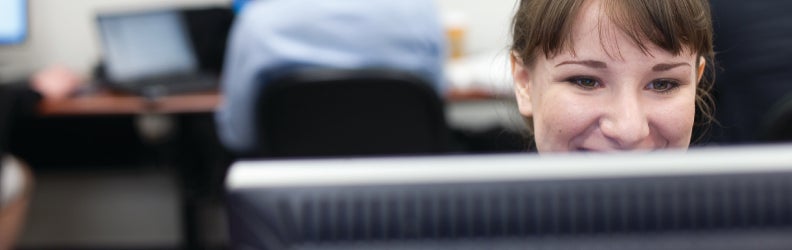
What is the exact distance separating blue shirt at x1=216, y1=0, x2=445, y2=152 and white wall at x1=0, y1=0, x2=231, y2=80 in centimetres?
108

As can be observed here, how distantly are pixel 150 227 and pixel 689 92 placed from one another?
2.56m

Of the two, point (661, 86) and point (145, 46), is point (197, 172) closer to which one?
point (145, 46)

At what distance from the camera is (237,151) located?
1.99 m

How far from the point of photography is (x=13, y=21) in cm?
264

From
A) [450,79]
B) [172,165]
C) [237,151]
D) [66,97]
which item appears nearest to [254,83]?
[237,151]

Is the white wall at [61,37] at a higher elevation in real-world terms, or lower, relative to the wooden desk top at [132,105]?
higher

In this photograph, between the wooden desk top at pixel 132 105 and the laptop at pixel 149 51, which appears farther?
the laptop at pixel 149 51

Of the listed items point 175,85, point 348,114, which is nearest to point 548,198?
point 348,114

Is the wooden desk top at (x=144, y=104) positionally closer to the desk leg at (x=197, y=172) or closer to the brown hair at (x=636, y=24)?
the desk leg at (x=197, y=172)

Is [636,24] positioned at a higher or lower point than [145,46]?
higher

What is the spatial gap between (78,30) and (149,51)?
457 mm

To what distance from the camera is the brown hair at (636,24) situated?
2.31ft

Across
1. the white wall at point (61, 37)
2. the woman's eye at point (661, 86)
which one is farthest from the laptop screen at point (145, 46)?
the woman's eye at point (661, 86)

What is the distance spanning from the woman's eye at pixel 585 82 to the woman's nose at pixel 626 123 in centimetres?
3
